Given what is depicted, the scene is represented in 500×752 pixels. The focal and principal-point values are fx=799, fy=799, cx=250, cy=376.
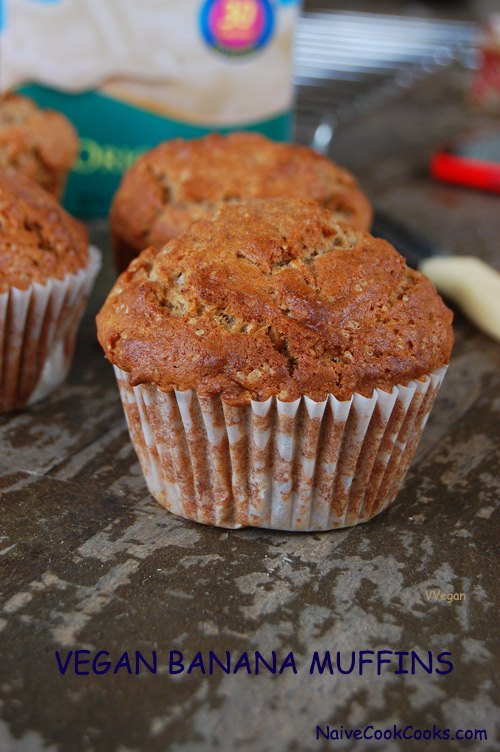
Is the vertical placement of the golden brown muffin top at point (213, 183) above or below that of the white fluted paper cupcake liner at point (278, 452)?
above

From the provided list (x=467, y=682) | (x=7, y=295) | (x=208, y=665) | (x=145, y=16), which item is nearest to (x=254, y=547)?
(x=208, y=665)

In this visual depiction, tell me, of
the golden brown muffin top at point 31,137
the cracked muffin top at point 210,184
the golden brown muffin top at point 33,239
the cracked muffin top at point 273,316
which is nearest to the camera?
the cracked muffin top at point 273,316

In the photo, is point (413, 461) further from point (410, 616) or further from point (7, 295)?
point (7, 295)

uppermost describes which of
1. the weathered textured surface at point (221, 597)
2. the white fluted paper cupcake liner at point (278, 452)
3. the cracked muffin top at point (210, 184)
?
the cracked muffin top at point (210, 184)

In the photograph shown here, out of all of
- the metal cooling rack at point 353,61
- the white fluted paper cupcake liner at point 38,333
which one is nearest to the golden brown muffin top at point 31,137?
the white fluted paper cupcake liner at point 38,333

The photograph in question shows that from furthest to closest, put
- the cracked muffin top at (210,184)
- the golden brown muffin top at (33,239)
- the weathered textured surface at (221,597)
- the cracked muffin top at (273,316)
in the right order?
1. the cracked muffin top at (210,184)
2. the golden brown muffin top at (33,239)
3. the cracked muffin top at (273,316)
4. the weathered textured surface at (221,597)

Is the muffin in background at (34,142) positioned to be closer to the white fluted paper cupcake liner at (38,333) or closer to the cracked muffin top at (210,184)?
the cracked muffin top at (210,184)

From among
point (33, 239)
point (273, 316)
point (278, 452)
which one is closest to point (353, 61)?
point (33, 239)
